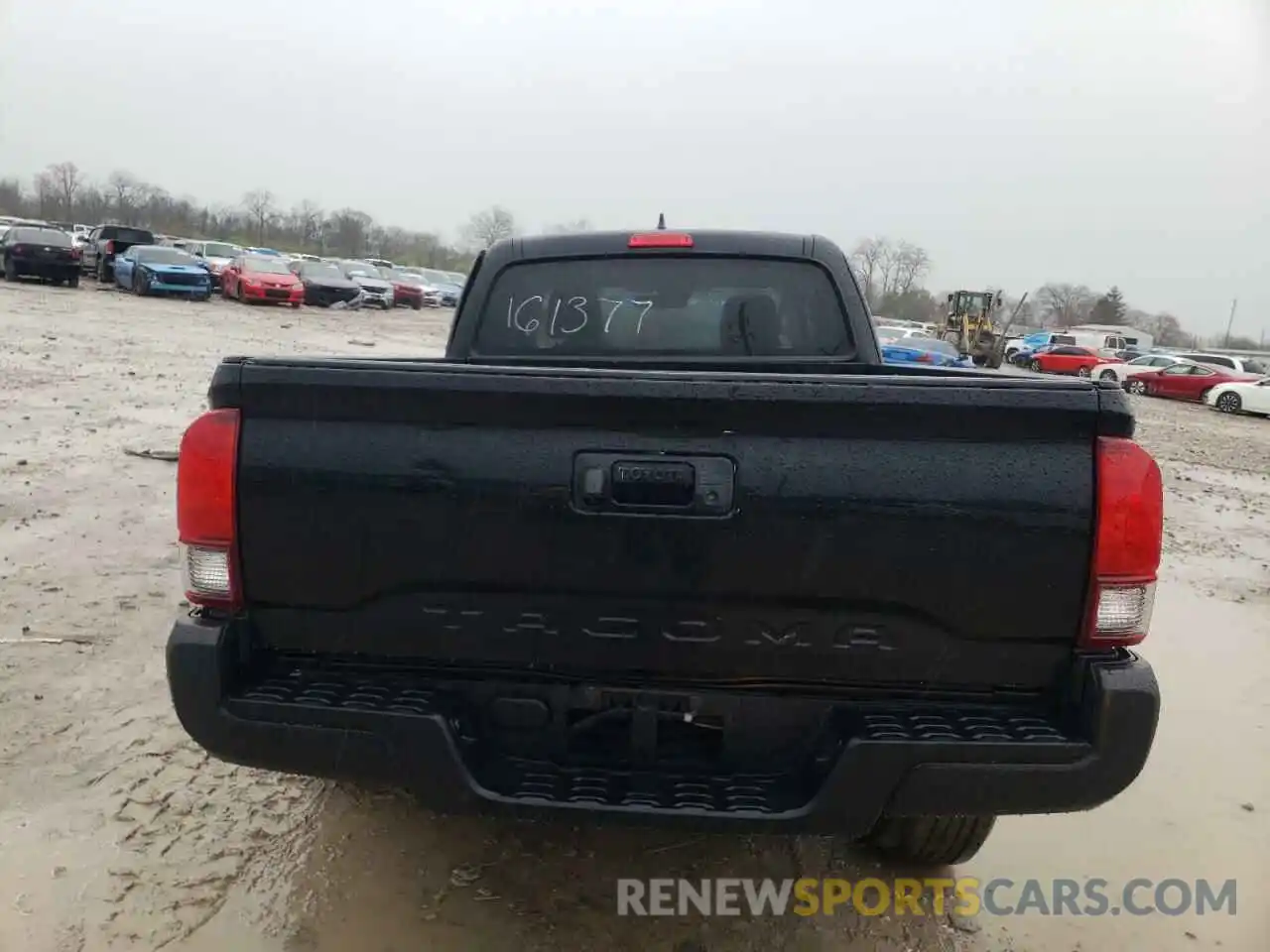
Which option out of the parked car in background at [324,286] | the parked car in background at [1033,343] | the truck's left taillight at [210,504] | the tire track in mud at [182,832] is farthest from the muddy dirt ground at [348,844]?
the parked car in background at [1033,343]

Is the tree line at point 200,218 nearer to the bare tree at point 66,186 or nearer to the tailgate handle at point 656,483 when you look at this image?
the bare tree at point 66,186

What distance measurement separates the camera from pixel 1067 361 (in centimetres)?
3575

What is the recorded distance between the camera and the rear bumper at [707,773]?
1982 mm

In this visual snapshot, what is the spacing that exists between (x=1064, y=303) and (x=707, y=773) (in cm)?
10610

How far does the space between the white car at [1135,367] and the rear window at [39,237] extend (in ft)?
107

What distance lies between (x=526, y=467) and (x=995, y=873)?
2.14 m

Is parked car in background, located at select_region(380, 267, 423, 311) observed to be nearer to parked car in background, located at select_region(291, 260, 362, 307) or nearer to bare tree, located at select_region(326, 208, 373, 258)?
parked car in background, located at select_region(291, 260, 362, 307)

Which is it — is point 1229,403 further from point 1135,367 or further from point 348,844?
point 348,844

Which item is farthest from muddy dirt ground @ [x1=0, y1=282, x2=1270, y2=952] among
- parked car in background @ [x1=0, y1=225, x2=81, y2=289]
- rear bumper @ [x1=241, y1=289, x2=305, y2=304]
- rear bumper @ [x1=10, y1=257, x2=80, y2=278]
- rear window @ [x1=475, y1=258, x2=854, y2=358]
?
rear bumper @ [x1=241, y1=289, x2=305, y2=304]

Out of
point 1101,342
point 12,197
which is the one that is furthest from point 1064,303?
point 12,197

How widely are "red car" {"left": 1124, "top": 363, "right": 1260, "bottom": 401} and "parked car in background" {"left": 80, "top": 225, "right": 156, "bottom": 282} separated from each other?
34079 millimetres

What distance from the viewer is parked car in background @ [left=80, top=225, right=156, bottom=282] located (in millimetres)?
29141

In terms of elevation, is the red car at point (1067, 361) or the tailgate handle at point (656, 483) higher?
the tailgate handle at point (656, 483)

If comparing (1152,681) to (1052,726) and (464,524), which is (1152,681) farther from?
(464,524)
